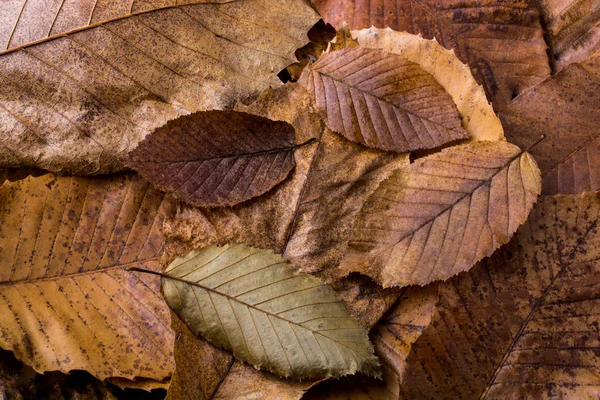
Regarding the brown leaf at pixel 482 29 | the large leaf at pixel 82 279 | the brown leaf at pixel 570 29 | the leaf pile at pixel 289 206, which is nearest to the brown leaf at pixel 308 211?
the leaf pile at pixel 289 206

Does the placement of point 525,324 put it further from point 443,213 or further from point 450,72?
point 450,72

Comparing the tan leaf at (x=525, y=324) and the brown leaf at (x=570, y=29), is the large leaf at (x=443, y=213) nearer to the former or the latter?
the tan leaf at (x=525, y=324)

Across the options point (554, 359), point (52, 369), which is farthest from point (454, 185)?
point (52, 369)

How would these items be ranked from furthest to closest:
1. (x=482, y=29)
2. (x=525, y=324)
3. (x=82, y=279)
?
1. (x=482, y=29)
2. (x=82, y=279)
3. (x=525, y=324)

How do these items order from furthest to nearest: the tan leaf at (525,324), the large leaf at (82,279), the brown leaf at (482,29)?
1. the brown leaf at (482,29)
2. the large leaf at (82,279)
3. the tan leaf at (525,324)

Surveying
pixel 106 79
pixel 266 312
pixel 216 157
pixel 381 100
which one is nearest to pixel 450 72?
pixel 381 100

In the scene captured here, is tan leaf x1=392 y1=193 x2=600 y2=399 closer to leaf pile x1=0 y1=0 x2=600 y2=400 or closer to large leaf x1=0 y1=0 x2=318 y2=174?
leaf pile x1=0 y1=0 x2=600 y2=400
